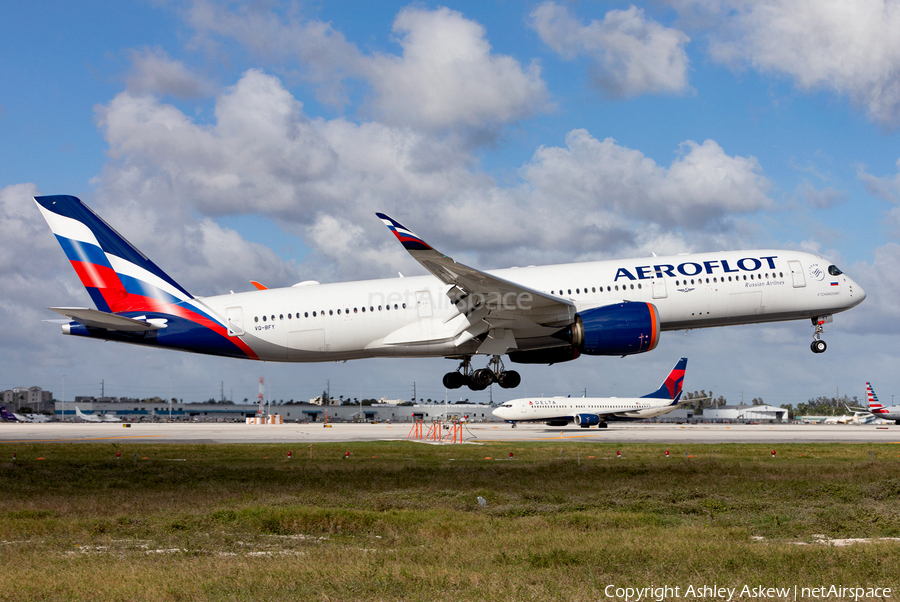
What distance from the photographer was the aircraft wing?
30.4 meters

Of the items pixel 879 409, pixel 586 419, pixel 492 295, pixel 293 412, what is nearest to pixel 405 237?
pixel 492 295

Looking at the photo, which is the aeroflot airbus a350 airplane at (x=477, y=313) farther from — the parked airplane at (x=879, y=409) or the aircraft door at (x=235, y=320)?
the parked airplane at (x=879, y=409)

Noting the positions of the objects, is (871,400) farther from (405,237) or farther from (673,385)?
(405,237)

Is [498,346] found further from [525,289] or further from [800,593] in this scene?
[800,593]

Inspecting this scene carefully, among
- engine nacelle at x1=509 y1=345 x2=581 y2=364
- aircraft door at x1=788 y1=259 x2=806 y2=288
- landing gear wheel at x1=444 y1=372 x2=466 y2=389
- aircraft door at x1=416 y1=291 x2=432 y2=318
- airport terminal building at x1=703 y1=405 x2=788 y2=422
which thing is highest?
aircraft door at x1=788 y1=259 x2=806 y2=288

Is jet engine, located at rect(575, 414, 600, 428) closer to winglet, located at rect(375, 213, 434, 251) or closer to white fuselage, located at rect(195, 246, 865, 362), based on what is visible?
white fuselage, located at rect(195, 246, 865, 362)

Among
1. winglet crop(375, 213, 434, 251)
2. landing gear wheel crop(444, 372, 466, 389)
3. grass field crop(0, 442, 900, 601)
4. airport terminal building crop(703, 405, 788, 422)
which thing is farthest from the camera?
airport terminal building crop(703, 405, 788, 422)

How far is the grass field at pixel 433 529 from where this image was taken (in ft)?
45.4

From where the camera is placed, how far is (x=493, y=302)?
32656mm

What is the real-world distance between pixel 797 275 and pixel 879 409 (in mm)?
107696

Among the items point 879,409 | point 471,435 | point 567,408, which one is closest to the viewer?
point 471,435

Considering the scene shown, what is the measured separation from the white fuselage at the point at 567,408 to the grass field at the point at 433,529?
4987 centimetres

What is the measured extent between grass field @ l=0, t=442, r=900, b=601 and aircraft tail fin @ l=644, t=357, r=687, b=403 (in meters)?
55.3

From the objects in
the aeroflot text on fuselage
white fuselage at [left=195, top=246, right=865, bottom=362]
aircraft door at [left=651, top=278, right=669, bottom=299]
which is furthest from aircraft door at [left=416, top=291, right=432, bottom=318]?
aircraft door at [left=651, top=278, right=669, bottom=299]
